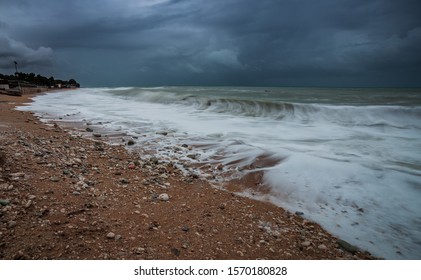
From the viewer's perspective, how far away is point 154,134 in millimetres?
7578

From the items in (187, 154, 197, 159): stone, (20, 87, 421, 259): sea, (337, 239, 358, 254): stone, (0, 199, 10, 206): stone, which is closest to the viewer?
(0, 199, 10, 206): stone

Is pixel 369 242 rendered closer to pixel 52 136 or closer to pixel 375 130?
pixel 52 136

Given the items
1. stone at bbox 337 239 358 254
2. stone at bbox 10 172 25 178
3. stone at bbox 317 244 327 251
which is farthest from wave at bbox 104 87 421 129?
stone at bbox 10 172 25 178

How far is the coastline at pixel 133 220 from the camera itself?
7.50ft

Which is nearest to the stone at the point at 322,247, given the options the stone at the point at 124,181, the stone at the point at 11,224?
the stone at the point at 124,181

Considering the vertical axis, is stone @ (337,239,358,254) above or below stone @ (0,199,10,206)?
below

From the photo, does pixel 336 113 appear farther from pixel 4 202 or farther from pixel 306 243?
pixel 4 202

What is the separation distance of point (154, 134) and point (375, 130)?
27.3 feet

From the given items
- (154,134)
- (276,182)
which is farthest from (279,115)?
(276,182)

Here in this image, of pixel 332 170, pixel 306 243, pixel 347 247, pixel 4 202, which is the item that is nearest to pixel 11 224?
pixel 4 202

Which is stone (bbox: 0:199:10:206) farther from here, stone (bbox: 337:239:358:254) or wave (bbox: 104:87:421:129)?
wave (bbox: 104:87:421:129)

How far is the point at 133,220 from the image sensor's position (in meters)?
2.75

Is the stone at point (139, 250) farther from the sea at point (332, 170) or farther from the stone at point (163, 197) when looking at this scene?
the sea at point (332, 170)

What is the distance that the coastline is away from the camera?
7.50 ft
